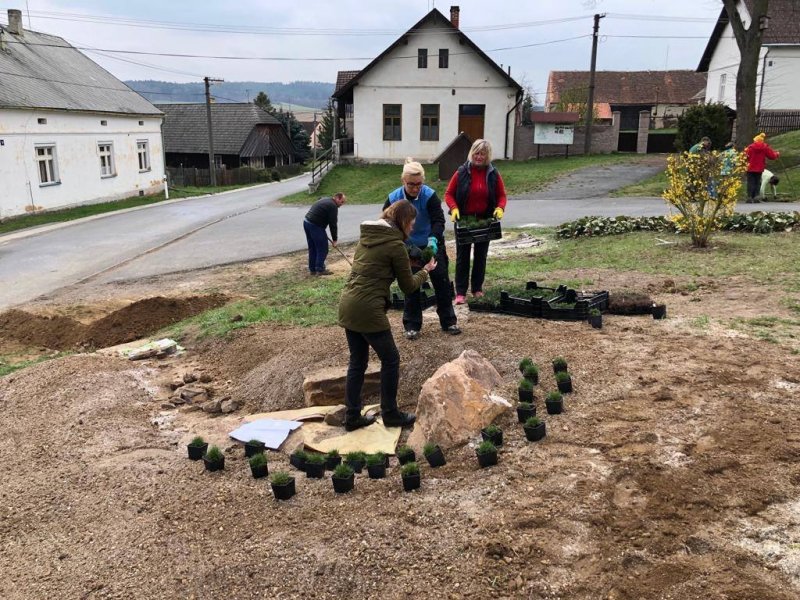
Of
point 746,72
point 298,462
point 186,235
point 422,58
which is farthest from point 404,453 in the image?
point 422,58

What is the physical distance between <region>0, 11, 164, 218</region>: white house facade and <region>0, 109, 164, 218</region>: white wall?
4 cm

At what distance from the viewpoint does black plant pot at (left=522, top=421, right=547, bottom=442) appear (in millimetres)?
4461

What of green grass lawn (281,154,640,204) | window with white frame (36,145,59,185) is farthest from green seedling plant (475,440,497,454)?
window with white frame (36,145,59,185)

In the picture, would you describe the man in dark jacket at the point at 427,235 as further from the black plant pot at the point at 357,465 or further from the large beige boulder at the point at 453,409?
the black plant pot at the point at 357,465

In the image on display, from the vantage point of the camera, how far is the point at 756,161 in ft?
53.0

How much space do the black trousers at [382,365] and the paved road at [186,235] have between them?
9.17m

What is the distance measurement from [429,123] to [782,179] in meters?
19.5

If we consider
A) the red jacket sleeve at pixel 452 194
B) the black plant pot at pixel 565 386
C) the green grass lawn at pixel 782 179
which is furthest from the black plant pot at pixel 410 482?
the green grass lawn at pixel 782 179

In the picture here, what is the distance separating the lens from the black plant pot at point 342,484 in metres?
4.18

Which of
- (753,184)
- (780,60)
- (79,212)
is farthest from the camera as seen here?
(780,60)

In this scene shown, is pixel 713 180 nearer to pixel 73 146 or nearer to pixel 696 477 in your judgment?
pixel 696 477

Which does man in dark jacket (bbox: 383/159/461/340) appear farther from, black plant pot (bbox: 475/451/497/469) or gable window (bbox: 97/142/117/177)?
gable window (bbox: 97/142/117/177)

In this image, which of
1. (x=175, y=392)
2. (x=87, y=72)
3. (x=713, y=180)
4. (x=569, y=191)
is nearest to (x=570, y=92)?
(x=569, y=191)

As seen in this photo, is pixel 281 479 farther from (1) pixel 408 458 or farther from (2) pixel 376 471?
(1) pixel 408 458
